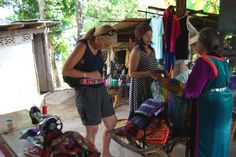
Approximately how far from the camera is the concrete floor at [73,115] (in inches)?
144

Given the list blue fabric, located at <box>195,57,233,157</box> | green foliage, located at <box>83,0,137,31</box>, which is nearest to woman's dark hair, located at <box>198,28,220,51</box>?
blue fabric, located at <box>195,57,233,157</box>

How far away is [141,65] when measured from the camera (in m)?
3.05

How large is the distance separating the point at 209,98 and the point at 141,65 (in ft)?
3.14

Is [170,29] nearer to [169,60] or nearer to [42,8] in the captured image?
[169,60]

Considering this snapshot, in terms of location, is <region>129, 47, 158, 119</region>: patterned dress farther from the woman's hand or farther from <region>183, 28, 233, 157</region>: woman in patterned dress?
<region>183, 28, 233, 157</region>: woman in patterned dress

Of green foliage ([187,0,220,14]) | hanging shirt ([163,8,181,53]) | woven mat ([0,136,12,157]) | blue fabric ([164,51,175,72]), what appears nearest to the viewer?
woven mat ([0,136,12,157])

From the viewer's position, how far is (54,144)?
1.74 metres

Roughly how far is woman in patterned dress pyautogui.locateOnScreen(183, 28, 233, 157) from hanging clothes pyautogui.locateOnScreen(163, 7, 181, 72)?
2.17 m

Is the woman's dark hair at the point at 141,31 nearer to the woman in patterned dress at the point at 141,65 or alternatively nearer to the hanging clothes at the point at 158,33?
the woman in patterned dress at the point at 141,65

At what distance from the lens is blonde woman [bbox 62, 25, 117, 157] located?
2504 mm

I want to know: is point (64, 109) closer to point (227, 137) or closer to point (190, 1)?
point (227, 137)

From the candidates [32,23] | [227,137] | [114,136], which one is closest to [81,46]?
[114,136]

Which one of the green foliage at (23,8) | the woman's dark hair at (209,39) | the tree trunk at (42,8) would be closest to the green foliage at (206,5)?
the tree trunk at (42,8)

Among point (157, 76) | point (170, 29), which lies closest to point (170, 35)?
point (170, 29)
